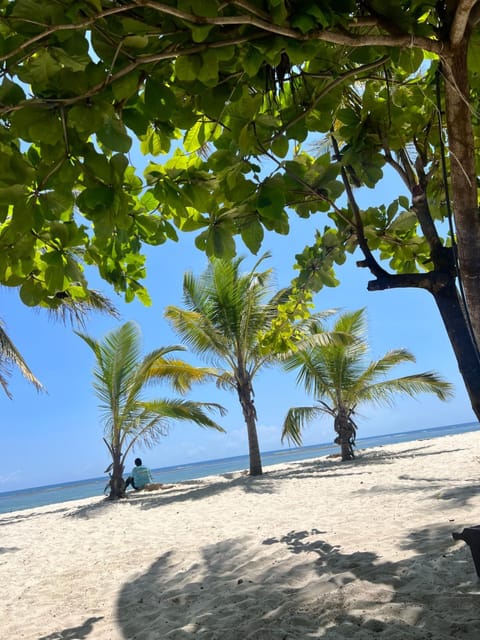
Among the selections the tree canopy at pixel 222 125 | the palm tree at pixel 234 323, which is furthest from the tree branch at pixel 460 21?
the palm tree at pixel 234 323

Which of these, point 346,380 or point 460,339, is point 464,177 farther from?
point 346,380

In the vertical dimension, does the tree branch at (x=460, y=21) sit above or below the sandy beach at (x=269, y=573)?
above

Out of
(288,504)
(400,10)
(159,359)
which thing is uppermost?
(159,359)

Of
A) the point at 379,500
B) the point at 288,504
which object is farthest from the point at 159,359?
the point at 379,500

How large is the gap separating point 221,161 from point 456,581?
211cm

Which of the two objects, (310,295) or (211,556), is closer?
(310,295)

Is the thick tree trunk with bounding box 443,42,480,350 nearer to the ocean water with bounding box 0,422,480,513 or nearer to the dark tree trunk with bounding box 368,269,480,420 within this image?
the dark tree trunk with bounding box 368,269,480,420

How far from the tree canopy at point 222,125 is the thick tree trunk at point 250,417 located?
8658mm

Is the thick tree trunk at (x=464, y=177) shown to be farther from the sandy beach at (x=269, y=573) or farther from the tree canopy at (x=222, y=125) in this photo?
the sandy beach at (x=269, y=573)

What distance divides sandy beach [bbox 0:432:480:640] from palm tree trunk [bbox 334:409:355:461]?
5762 millimetres

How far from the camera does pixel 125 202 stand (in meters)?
1.37

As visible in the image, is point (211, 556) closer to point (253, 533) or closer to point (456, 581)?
point (253, 533)

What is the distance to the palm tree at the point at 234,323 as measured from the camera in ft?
34.4

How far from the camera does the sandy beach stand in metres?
2.02
